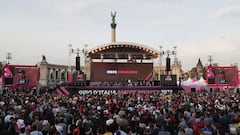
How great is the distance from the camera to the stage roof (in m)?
41.9

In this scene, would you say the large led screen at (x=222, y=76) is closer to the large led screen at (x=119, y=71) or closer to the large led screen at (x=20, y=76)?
the large led screen at (x=119, y=71)

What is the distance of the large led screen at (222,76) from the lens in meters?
38.6

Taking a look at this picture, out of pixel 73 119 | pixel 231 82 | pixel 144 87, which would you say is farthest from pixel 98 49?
pixel 73 119

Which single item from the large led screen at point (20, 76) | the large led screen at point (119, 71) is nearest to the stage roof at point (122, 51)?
the large led screen at point (119, 71)

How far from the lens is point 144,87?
36.7 m

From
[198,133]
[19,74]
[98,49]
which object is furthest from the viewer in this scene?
[98,49]

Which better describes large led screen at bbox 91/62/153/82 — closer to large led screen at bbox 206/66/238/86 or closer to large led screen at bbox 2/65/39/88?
large led screen at bbox 206/66/238/86

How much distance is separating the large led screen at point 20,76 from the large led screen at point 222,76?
19.5 m

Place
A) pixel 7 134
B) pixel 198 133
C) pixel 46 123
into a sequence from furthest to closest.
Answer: pixel 46 123
pixel 198 133
pixel 7 134

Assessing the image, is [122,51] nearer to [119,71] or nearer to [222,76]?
[119,71]

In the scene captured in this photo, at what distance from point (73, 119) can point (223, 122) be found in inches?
190

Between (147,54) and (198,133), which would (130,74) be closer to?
(147,54)

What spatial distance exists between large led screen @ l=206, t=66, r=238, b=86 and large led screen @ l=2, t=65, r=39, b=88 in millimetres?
19465

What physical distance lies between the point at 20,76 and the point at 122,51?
51.1 ft
